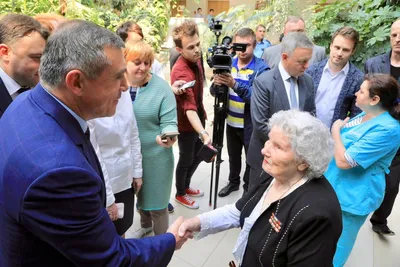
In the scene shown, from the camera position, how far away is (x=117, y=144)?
1620mm

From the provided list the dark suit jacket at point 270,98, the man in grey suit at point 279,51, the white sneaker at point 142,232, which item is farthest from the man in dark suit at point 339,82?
the white sneaker at point 142,232

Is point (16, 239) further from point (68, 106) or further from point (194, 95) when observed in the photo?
point (194, 95)

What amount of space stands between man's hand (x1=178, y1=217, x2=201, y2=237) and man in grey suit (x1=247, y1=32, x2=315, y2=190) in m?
0.79

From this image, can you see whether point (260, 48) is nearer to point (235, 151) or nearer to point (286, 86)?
point (235, 151)

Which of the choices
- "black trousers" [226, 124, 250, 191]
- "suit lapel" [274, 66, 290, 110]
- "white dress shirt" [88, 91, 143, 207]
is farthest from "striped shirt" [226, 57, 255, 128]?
"white dress shirt" [88, 91, 143, 207]

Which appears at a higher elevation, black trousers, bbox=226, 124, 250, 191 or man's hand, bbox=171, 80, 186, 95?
man's hand, bbox=171, 80, 186, 95

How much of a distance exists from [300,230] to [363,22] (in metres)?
3.92

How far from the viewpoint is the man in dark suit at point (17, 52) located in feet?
4.73

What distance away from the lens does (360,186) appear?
1787 mm

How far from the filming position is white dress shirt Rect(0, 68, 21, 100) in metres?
1.53

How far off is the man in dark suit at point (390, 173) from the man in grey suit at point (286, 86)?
3.36 feet

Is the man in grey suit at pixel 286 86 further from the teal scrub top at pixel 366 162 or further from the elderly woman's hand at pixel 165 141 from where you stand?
the elderly woman's hand at pixel 165 141

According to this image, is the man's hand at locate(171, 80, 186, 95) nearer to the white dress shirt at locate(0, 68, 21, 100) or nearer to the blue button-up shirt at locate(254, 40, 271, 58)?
the white dress shirt at locate(0, 68, 21, 100)

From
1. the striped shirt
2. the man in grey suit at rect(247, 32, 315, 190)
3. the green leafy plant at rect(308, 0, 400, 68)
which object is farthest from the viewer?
the green leafy plant at rect(308, 0, 400, 68)
